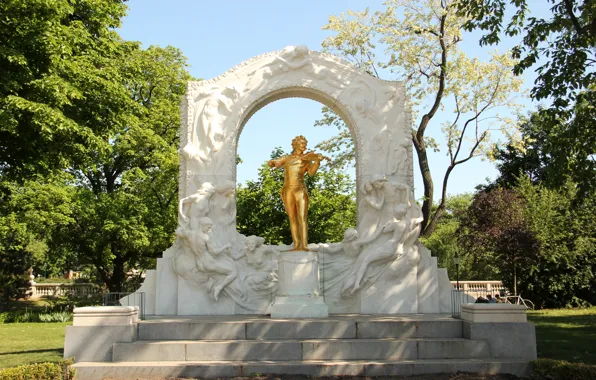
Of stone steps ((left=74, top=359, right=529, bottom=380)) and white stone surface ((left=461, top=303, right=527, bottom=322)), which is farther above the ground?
white stone surface ((left=461, top=303, right=527, bottom=322))

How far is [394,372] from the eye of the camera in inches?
335

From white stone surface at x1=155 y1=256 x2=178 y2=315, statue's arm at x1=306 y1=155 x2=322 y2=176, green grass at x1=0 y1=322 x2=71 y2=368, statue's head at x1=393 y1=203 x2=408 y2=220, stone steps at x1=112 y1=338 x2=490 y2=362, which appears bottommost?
green grass at x1=0 y1=322 x2=71 y2=368

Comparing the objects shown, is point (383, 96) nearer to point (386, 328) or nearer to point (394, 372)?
point (386, 328)

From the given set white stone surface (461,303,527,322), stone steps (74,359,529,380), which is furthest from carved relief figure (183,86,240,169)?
white stone surface (461,303,527,322)

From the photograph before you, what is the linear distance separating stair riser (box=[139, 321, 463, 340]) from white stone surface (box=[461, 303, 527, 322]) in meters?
0.64

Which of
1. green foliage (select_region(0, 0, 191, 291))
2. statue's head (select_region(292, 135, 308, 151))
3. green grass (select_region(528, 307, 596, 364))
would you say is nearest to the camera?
green grass (select_region(528, 307, 596, 364))

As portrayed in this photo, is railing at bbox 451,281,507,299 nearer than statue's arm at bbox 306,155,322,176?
A: No

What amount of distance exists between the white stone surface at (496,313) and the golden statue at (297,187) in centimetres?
368

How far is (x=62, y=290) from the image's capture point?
31531 mm

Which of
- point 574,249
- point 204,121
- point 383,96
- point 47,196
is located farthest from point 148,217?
A: point 574,249

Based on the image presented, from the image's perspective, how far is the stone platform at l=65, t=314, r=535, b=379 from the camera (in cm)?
853

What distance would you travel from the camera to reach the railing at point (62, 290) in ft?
95.0

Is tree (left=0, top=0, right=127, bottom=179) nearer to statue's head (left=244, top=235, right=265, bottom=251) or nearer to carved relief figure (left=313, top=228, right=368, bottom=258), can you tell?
statue's head (left=244, top=235, right=265, bottom=251)

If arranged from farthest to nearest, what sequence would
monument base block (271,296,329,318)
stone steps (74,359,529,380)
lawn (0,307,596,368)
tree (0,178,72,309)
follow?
tree (0,178,72,309), monument base block (271,296,329,318), lawn (0,307,596,368), stone steps (74,359,529,380)
